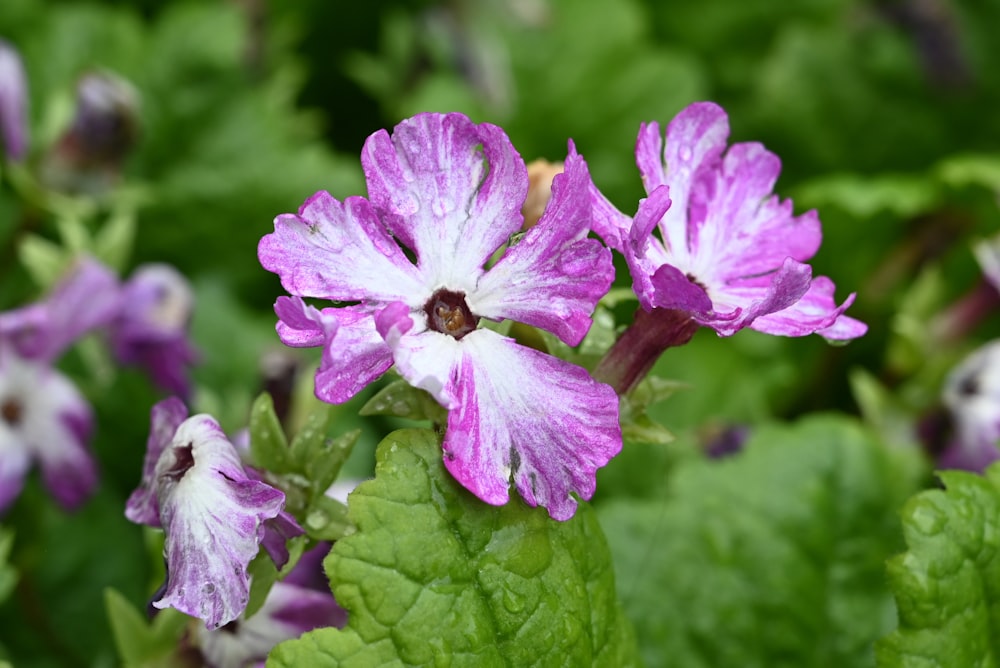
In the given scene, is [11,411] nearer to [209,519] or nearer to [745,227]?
[209,519]

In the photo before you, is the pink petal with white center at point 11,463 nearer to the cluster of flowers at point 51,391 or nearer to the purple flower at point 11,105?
the cluster of flowers at point 51,391

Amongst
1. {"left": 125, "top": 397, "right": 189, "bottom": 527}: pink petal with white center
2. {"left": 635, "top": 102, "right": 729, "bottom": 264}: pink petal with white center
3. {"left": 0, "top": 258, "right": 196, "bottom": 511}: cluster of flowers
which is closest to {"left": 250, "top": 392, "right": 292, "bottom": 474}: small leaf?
{"left": 125, "top": 397, "right": 189, "bottom": 527}: pink petal with white center

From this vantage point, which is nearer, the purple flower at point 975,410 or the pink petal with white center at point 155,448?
the pink petal with white center at point 155,448

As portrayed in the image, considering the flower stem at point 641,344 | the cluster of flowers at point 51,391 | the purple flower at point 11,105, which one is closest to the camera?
the flower stem at point 641,344

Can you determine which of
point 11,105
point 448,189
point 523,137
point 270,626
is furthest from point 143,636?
point 523,137

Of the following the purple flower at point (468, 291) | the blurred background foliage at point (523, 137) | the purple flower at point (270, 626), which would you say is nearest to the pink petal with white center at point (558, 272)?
the purple flower at point (468, 291)

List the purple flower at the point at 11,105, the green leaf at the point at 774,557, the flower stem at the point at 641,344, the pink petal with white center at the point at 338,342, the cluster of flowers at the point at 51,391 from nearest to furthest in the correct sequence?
the pink petal with white center at the point at 338,342 < the flower stem at the point at 641,344 < the green leaf at the point at 774,557 < the cluster of flowers at the point at 51,391 < the purple flower at the point at 11,105

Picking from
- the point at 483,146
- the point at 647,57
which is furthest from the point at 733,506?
the point at 647,57
